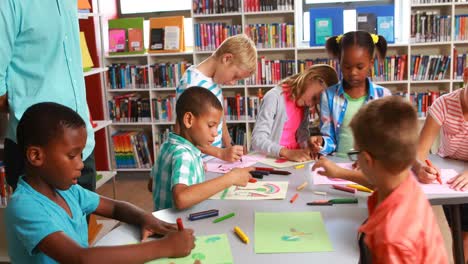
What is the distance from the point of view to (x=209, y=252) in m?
1.21

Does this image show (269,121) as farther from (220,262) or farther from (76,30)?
(220,262)

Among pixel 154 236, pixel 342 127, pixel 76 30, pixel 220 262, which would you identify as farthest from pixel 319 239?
pixel 76 30

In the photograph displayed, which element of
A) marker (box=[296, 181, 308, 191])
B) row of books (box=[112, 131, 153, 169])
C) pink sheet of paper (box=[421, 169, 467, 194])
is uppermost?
marker (box=[296, 181, 308, 191])

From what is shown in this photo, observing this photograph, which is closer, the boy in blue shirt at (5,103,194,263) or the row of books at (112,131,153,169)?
the boy in blue shirt at (5,103,194,263)

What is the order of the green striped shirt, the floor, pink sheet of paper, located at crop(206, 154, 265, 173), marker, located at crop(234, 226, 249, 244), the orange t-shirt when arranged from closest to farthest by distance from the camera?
1. the orange t-shirt
2. marker, located at crop(234, 226, 249, 244)
3. the green striped shirt
4. pink sheet of paper, located at crop(206, 154, 265, 173)
5. the floor

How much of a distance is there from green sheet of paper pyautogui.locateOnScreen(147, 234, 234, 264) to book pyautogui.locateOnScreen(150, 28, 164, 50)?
12.0ft

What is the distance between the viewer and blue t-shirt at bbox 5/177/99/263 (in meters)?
1.14

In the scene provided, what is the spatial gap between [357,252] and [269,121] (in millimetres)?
1336

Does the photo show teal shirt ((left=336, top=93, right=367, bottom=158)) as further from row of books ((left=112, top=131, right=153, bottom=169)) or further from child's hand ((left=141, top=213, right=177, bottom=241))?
row of books ((left=112, top=131, right=153, bottom=169))

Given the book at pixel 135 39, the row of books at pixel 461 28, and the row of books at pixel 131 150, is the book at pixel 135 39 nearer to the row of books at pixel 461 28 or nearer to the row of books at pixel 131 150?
the row of books at pixel 131 150

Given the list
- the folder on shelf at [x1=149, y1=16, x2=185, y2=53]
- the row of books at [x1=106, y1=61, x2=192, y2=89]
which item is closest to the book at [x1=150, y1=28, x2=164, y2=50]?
the folder on shelf at [x1=149, y1=16, x2=185, y2=53]

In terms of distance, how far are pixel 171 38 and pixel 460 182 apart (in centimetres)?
349

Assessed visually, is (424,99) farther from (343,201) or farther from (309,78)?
(343,201)

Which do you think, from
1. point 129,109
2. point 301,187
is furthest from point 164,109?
point 301,187
